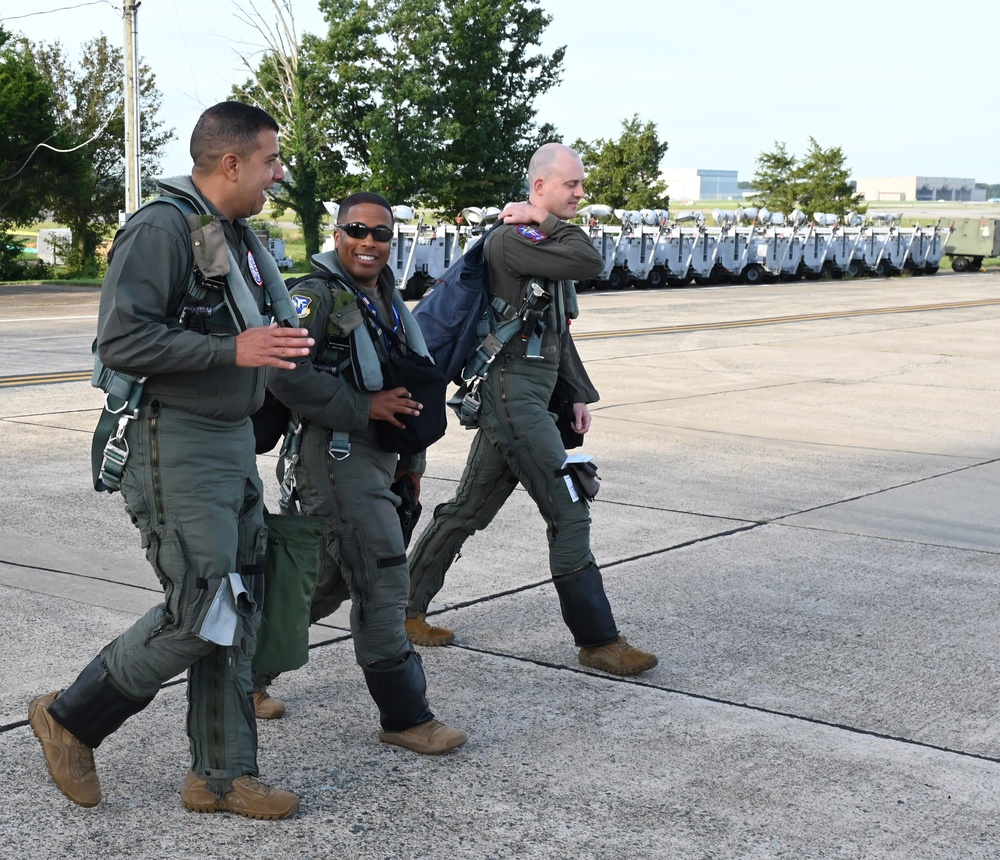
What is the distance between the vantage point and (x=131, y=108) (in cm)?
2962

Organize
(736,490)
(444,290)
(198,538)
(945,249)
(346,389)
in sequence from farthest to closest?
(945,249)
(736,490)
(444,290)
(346,389)
(198,538)

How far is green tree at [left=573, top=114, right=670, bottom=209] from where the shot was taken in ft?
178

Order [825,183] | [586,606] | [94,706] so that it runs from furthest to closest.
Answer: [825,183]
[586,606]
[94,706]

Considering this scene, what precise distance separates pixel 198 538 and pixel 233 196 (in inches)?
35.2

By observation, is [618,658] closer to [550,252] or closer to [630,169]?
[550,252]

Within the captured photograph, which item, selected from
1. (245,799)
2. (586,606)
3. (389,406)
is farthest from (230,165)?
(586,606)

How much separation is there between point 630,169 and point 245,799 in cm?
5260

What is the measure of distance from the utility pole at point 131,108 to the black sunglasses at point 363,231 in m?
25.8

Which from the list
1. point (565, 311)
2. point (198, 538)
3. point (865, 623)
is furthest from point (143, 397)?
point (865, 623)

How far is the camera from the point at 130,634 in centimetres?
359

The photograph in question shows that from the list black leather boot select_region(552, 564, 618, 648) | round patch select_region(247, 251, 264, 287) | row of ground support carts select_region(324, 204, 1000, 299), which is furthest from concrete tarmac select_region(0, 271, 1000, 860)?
row of ground support carts select_region(324, 204, 1000, 299)

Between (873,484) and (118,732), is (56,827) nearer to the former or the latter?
(118,732)

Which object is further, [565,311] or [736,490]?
[736,490]

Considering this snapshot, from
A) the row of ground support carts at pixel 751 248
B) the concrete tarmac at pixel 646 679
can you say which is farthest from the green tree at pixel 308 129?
the concrete tarmac at pixel 646 679
